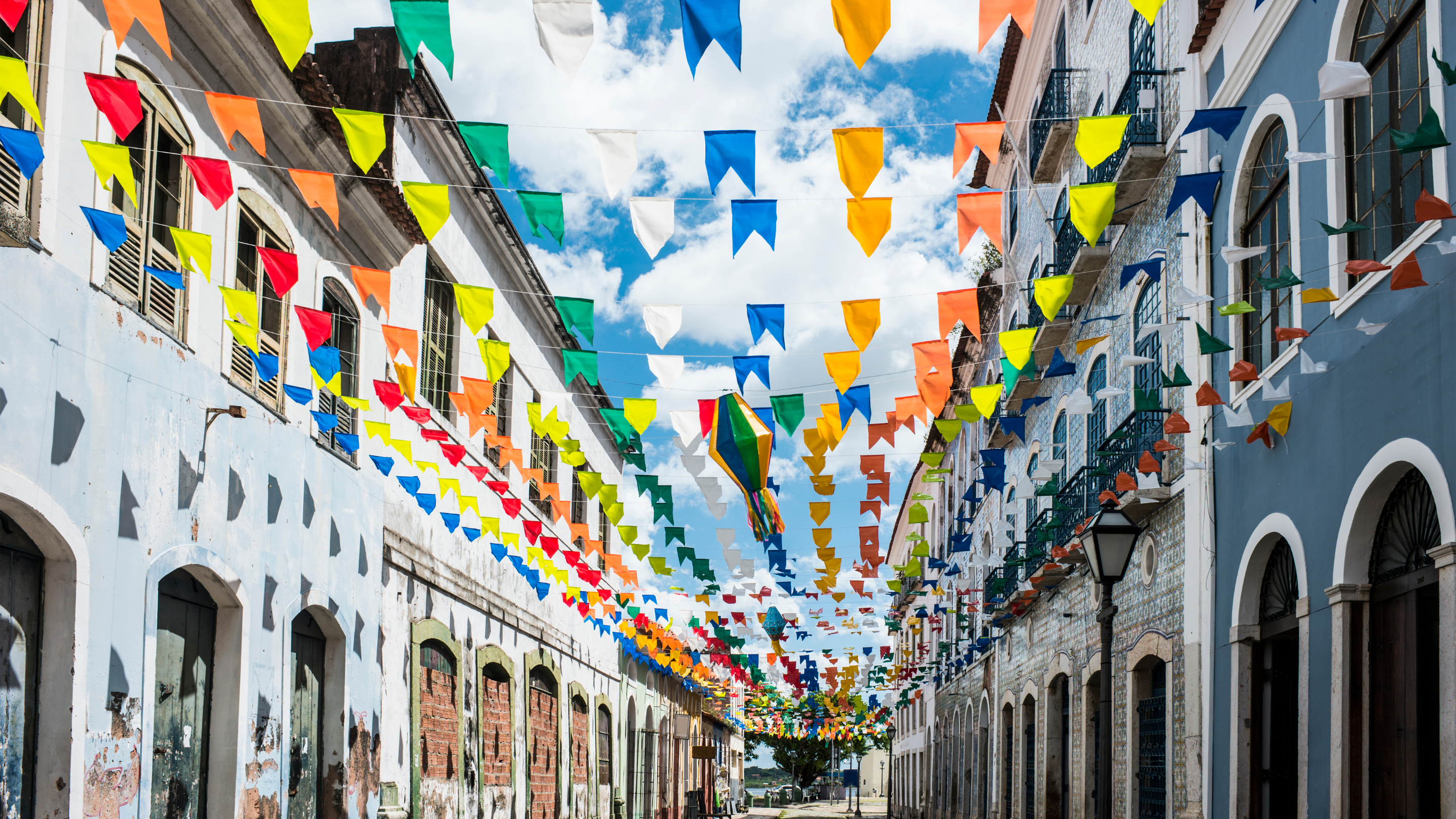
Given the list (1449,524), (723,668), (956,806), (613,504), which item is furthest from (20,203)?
(723,668)

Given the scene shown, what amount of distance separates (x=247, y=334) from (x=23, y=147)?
9.56ft

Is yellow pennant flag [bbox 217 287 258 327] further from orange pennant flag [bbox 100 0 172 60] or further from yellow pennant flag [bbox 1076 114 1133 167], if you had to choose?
yellow pennant flag [bbox 1076 114 1133 167]

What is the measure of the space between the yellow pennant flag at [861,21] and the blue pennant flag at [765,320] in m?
3.83

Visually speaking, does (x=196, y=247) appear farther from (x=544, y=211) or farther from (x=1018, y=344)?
(x=1018, y=344)

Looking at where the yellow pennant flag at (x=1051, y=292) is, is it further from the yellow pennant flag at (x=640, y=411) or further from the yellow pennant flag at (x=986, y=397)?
the yellow pennant flag at (x=640, y=411)

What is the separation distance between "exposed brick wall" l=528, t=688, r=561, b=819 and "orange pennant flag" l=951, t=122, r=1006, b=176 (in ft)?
41.7

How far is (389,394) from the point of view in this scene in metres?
11.7

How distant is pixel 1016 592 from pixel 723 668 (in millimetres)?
23764

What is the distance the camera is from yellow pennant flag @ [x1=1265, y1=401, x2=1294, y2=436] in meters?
9.15

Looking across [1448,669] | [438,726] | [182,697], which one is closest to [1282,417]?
[1448,669]

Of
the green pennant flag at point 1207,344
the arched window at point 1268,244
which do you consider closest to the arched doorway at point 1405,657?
the green pennant flag at point 1207,344

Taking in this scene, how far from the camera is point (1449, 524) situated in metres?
6.63

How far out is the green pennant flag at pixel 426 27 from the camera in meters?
6.08

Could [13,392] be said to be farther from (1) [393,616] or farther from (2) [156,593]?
(1) [393,616]
